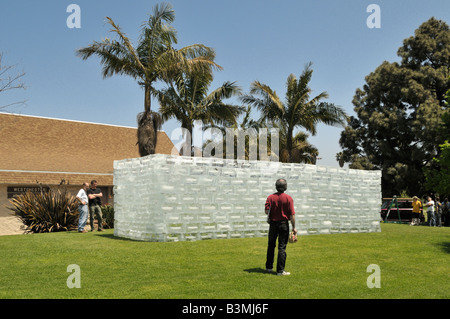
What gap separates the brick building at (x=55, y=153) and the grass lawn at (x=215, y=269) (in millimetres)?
15854

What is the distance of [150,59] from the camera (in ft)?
65.6

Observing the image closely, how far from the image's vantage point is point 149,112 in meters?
19.9

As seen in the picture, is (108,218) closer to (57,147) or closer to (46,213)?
(46,213)

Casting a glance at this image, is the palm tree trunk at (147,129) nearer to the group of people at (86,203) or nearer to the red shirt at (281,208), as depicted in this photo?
the group of people at (86,203)

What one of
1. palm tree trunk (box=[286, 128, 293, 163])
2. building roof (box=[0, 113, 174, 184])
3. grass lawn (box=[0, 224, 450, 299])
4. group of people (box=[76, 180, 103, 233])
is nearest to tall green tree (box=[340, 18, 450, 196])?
palm tree trunk (box=[286, 128, 293, 163])

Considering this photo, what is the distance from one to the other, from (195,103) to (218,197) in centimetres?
1132

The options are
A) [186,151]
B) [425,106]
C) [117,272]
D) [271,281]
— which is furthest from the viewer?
[425,106]

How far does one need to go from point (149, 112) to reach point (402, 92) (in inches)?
841

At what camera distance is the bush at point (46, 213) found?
57.3 feet

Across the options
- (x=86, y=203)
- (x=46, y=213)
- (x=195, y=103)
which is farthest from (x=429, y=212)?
(x=46, y=213)

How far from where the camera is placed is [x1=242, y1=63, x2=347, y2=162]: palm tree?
81.7ft

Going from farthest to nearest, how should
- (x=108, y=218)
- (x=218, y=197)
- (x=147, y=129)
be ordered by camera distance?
1. (x=147, y=129)
2. (x=108, y=218)
3. (x=218, y=197)
